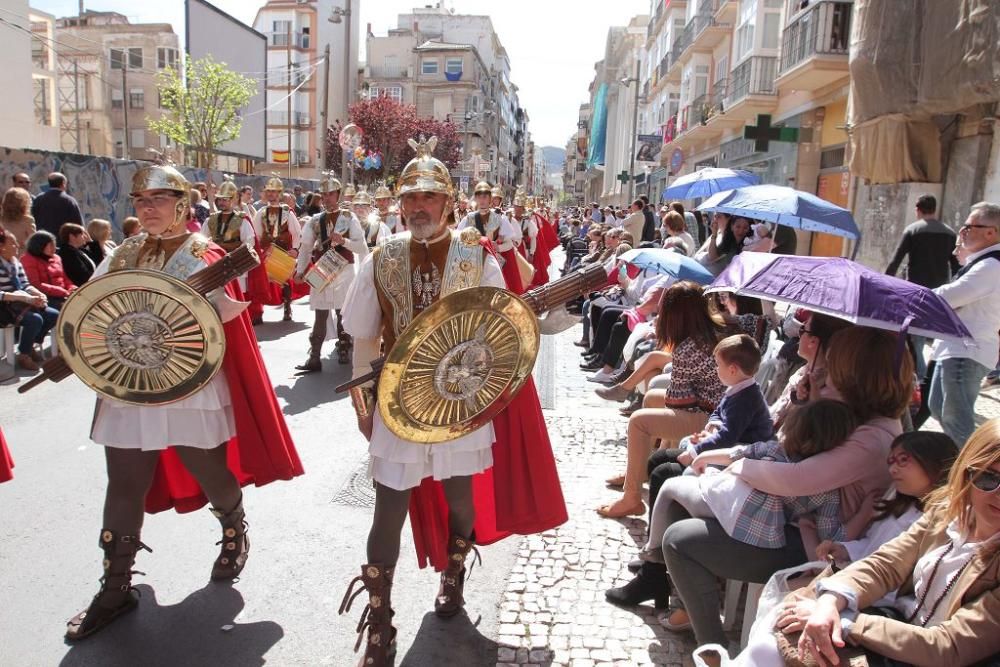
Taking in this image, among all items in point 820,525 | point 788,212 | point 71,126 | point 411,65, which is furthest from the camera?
point 411,65

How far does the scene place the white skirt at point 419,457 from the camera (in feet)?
9.16

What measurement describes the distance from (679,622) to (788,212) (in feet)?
11.9

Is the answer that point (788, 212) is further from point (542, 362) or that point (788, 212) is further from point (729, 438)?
point (542, 362)

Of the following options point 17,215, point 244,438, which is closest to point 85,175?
point 17,215

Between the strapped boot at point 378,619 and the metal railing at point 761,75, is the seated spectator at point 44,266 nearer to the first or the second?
the strapped boot at point 378,619

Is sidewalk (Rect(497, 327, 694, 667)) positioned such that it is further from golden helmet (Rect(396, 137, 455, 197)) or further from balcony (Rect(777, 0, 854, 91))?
balcony (Rect(777, 0, 854, 91))

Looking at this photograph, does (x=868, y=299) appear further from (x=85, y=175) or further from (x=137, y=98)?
(x=137, y=98)

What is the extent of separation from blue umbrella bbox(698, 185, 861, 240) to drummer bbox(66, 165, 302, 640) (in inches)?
165

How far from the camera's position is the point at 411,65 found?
209 ft

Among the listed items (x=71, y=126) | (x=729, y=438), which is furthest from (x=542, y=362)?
(x=71, y=126)

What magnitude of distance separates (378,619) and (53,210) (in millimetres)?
9194

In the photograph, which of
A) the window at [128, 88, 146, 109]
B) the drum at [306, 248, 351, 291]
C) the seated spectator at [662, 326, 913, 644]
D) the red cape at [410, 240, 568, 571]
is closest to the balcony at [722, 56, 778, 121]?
the drum at [306, 248, 351, 291]

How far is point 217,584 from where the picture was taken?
347 centimetres

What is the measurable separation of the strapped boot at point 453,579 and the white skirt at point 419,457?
0.43 meters
